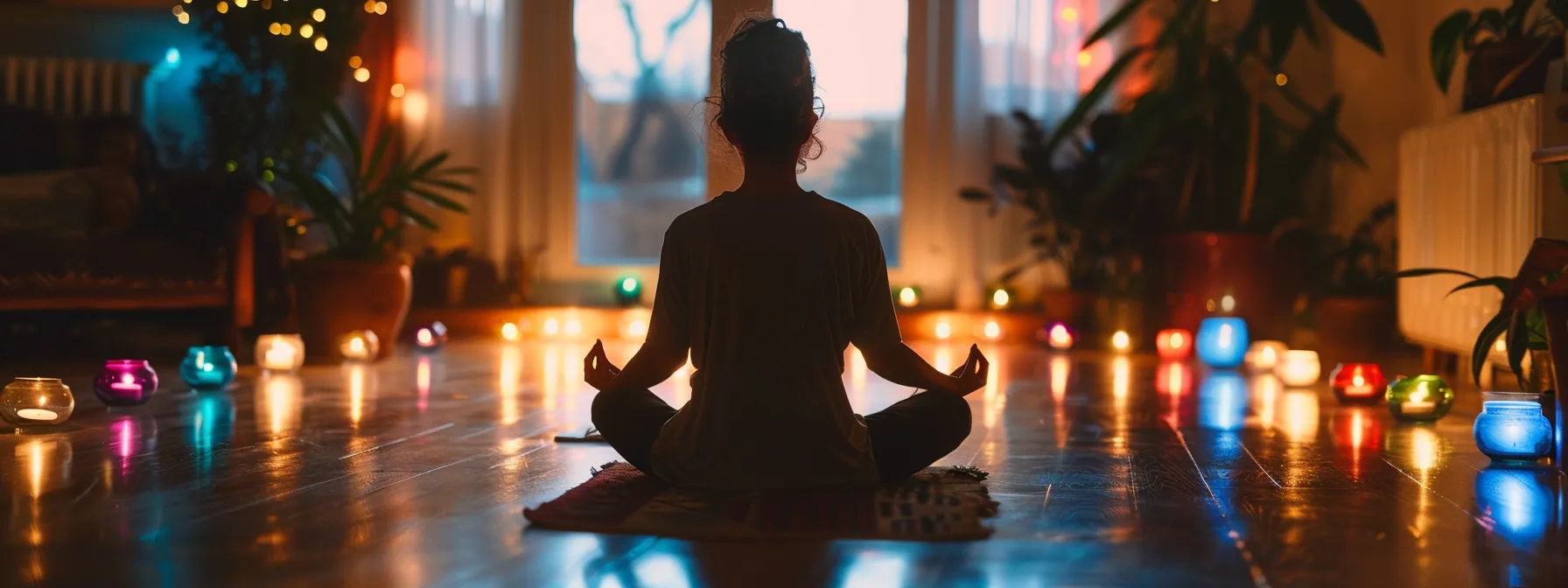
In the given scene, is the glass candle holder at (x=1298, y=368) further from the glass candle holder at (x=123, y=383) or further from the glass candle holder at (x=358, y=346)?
the glass candle holder at (x=123, y=383)

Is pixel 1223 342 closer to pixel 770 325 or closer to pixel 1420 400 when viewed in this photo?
pixel 1420 400

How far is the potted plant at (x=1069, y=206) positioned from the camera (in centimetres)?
523

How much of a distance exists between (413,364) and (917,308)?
224 centimetres

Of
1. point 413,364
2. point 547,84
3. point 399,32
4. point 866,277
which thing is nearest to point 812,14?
point 547,84

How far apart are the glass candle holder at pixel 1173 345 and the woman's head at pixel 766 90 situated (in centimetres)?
303

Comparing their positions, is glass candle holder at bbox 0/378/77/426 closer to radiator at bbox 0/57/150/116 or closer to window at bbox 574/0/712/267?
radiator at bbox 0/57/150/116

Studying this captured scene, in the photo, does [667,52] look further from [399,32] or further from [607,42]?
[399,32]

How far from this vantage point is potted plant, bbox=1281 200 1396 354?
4629 millimetres

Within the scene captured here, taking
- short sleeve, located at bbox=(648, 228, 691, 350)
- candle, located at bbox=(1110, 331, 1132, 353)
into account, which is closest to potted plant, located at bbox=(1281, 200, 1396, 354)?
candle, located at bbox=(1110, 331, 1132, 353)

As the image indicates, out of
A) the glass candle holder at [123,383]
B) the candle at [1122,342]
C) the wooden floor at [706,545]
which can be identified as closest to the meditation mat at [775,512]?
the wooden floor at [706,545]

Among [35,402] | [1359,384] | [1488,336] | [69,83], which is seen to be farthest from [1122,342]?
[69,83]

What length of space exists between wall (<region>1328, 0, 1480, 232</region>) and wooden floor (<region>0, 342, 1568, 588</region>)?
2.20m

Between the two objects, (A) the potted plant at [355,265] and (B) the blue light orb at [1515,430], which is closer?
(B) the blue light orb at [1515,430]

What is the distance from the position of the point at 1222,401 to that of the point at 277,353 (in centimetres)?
246
